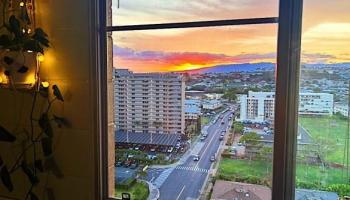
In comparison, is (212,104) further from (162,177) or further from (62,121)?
(62,121)

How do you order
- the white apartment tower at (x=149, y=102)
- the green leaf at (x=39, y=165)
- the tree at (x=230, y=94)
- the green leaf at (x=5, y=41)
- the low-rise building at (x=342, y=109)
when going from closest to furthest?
the low-rise building at (x=342, y=109), the tree at (x=230, y=94), the white apartment tower at (x=149, y=102), the green leaf at (x=5, y=41), the green leaf at (x=39, y=165)

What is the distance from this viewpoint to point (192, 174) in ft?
5.89

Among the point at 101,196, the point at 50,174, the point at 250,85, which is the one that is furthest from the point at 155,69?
the point at 50,174

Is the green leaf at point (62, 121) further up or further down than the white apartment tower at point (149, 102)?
further down

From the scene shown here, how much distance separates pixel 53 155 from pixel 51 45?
695mm

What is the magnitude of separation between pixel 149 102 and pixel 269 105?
683 mm

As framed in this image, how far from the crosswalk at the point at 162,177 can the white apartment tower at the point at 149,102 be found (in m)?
0.22

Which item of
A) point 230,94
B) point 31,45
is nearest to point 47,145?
point 31,45

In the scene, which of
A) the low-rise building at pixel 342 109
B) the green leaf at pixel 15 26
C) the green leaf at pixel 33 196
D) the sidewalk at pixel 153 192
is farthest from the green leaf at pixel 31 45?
the low-rise building at pixel 342 109

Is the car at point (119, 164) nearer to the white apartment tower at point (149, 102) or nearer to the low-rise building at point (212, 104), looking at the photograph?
the white apartment tower at point (149, 102)

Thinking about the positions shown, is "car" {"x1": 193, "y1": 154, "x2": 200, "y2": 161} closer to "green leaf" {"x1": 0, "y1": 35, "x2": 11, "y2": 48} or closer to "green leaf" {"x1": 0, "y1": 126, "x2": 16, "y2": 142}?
"green leaf" {"x1": 0, "y1": 126, "x2": 16, "y2": 142}

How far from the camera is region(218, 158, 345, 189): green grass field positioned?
1.51 meters

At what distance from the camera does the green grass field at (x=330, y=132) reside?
4.87ft

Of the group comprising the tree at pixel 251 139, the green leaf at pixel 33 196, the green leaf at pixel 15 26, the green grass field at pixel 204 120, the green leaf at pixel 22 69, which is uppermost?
the green leaf at pixel 15 26
